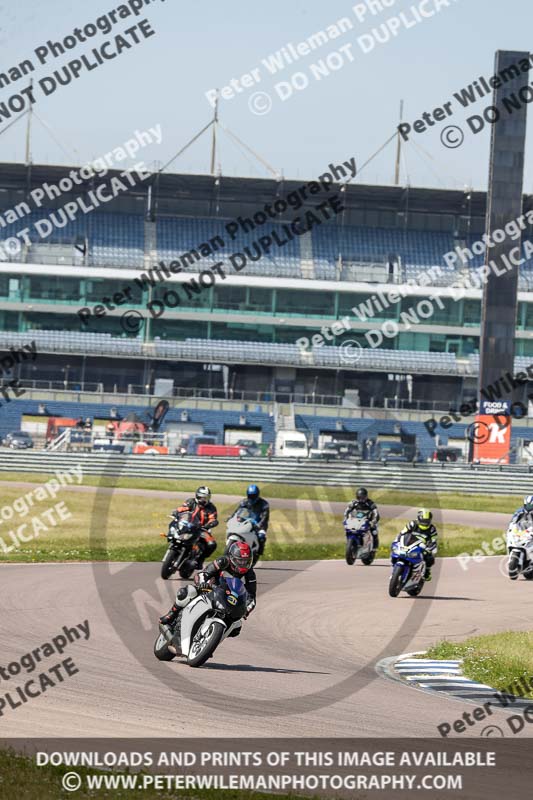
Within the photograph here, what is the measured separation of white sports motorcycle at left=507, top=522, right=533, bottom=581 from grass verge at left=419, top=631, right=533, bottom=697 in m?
7.72

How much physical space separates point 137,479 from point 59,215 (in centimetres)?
3477

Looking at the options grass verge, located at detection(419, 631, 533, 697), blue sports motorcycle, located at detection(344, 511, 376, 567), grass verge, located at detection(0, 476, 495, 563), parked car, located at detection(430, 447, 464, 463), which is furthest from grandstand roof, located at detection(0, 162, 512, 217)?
grass verge, located at detection(419, 631, 533, 697)

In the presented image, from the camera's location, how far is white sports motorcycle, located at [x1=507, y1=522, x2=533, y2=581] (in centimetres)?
2525

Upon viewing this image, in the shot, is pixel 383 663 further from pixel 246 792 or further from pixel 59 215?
pixel 59 215

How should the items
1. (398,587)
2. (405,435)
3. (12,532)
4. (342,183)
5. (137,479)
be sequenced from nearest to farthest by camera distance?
1. (398,587)
2. (12,532)
3. (137,479)
4. (405,435)
5. (342,183)

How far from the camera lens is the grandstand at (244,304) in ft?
253

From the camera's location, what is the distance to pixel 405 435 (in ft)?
231

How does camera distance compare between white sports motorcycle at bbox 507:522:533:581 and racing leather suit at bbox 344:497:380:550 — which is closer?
white sports motorcycle at bbox 507:522:533:581

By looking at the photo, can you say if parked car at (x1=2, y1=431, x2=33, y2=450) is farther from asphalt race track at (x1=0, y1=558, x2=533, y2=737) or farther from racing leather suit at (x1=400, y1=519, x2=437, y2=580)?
racing leather suit at (x1=400, y1=519, x2=437, y2=580)

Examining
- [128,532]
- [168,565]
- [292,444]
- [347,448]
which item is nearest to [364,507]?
[168,565]

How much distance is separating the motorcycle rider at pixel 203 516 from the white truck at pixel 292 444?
38.3m

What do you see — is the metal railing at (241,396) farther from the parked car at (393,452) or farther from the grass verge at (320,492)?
the grass verge at (320,492)

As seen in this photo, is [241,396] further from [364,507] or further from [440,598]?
[440,598]

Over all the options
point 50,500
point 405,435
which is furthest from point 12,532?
point 405,435
